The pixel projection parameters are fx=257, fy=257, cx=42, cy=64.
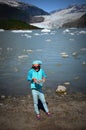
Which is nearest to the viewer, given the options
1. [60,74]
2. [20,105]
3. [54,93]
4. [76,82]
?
[20,105]

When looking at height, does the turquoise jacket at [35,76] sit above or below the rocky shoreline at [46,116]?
above

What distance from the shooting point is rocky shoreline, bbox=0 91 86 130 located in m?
9.43

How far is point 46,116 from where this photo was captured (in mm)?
10375

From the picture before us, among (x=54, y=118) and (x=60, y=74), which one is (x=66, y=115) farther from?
(x=60, y=74)

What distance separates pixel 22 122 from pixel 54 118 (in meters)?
1.26

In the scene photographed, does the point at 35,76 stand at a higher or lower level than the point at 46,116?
higher

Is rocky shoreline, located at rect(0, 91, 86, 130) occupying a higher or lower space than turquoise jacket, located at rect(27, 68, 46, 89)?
lower

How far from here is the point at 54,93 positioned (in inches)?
543

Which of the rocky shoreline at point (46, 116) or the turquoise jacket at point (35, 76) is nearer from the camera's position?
the rocky shoreline at point (46, 116)

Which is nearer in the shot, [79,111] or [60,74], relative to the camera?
[79,111]

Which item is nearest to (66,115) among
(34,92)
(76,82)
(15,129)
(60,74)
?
(34,92)

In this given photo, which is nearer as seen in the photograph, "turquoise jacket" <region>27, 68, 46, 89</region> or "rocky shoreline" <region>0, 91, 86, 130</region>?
"rocky shoreline" <region>0, 91, 86, 130</region>

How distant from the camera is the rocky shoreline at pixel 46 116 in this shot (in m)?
9.43

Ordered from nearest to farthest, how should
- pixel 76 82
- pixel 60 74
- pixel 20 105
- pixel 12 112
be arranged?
pixel 12 112 < pixel 20 105 < pixel 76 82 < pixel 60 74
